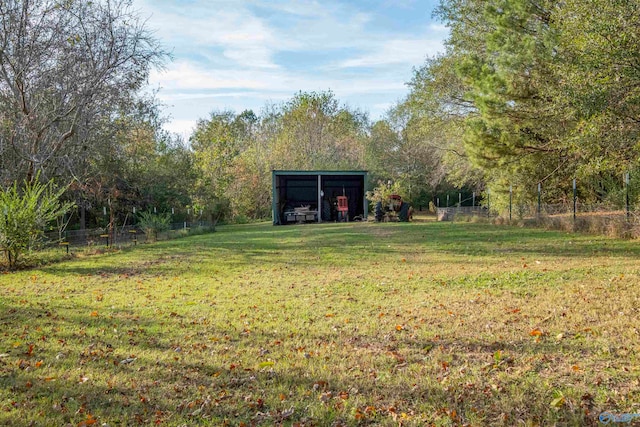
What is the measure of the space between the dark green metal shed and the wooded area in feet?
12.8

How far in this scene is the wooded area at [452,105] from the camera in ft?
30.6

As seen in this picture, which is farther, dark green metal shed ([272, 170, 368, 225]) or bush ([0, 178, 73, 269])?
dark green metal shed ([272, 170, 368, 225])

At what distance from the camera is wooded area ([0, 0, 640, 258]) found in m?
9.33

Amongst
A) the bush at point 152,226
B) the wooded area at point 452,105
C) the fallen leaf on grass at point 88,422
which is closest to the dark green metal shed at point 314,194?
the wooded area at point 452,105

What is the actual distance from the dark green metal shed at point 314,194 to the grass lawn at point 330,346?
700 inches

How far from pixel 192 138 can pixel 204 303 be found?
32316 millimetres

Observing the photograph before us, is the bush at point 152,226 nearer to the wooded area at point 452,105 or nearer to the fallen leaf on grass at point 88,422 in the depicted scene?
the wooded area at point 452,105

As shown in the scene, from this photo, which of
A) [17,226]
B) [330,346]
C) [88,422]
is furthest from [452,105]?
[88,422]

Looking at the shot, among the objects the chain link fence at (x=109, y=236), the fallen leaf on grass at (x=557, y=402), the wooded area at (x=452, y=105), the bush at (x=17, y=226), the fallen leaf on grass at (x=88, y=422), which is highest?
the wooded area at (x=452, y=105)

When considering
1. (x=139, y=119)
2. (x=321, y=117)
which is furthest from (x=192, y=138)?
(x=139, y=119)

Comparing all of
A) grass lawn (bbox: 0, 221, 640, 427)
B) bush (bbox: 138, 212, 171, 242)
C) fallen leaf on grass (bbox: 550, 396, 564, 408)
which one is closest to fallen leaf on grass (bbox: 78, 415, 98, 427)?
grass lawn (bbox: 0, 221, 640, 427)

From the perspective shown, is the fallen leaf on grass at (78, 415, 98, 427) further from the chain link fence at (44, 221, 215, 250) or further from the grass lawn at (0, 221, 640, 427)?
the chain link fence at (44, 221, 215, 250)

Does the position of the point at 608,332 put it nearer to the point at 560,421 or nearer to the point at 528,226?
the point at 560,421

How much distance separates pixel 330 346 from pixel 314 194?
2546 cm
